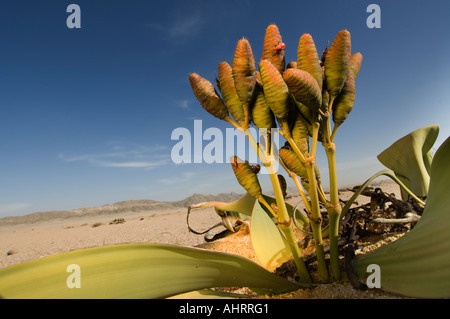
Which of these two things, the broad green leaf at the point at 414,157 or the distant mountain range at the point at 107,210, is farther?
the distant mountain range at the point at 107,210

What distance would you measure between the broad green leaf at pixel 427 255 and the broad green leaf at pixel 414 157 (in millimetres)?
604

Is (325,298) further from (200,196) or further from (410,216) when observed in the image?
(200,196)

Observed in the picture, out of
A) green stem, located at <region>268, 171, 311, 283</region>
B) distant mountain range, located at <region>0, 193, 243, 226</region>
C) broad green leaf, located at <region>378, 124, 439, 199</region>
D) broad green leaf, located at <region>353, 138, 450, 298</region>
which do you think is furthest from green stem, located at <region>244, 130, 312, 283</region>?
distant mountain range, located at <region>0, 193, 243, 226</region>

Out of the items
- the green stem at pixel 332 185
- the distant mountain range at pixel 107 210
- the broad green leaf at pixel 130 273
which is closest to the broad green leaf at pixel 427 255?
the green stem at pixel 332 185

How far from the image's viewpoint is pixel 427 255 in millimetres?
554

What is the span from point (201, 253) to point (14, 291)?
29 cm

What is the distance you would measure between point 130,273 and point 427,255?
22.1 inches

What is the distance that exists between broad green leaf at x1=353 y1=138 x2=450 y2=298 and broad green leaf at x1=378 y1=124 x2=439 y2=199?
23.8 inches

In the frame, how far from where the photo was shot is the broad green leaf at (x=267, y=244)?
824mm

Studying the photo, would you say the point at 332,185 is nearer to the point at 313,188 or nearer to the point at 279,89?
the point at 313,188

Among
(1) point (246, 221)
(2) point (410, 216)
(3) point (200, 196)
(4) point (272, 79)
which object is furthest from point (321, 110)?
(3) point (200, 196)

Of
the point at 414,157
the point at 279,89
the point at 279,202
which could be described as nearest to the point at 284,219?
the point at 279,202

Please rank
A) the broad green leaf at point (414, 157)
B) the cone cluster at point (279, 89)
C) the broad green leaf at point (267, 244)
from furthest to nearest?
the broad green leaf at point (414, 157), the broad green leaf at point (267, 244), the cone cluster at point (279, 89)

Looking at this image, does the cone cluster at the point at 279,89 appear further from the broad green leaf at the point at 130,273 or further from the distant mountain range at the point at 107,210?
the distant mountain range at the point at 107,210
